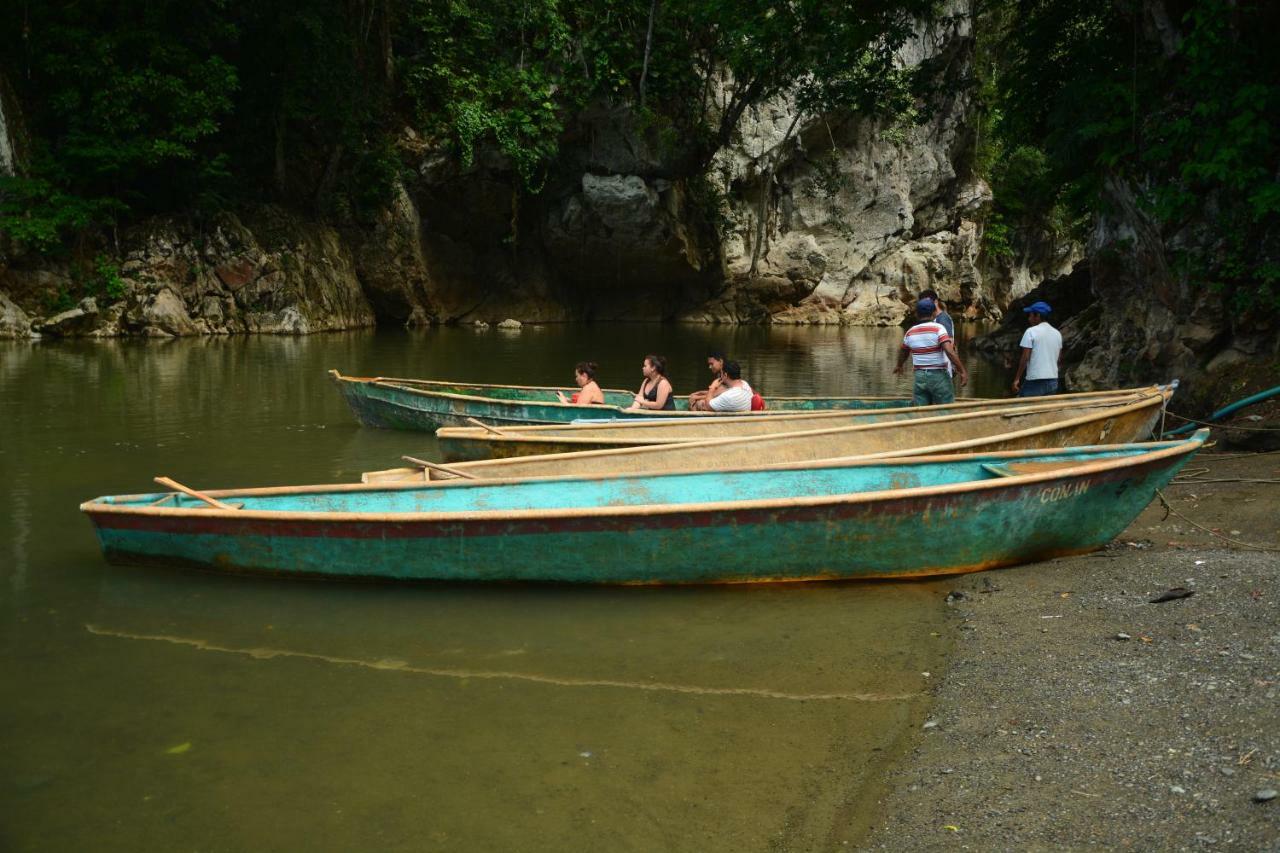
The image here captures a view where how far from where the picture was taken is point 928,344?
34.2 feet

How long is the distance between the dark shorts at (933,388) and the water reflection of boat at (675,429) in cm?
22

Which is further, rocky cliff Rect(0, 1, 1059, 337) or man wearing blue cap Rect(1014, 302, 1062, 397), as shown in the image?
rocky cliff Rect(0, 1, 1059, 337)

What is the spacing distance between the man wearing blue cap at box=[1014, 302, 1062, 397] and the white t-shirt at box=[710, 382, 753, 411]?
298 cm

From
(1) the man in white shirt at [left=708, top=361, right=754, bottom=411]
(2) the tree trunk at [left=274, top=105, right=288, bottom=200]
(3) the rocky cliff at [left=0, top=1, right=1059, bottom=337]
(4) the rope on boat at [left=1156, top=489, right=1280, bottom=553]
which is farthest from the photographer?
(2) the tree trunk at [left=274, top=105, right=288, bottom=200]

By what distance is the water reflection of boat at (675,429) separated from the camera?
9.09 metres

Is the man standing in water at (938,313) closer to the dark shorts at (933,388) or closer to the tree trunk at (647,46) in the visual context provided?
the dark shorts at (933,388)

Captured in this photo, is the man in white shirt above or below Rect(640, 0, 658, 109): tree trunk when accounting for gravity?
below

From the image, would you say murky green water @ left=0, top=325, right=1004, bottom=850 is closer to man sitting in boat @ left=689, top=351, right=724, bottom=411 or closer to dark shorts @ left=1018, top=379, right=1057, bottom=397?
man sitting in boat @ left=689, top=351, right=724, bottom=411

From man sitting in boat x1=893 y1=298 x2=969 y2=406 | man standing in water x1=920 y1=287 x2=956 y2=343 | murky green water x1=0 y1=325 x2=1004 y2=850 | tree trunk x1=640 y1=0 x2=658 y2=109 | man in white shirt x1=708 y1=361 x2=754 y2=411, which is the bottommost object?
murky green water x1=0 y1=325 x2=1004 y2=850

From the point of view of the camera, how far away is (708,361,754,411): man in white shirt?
10.4 metres

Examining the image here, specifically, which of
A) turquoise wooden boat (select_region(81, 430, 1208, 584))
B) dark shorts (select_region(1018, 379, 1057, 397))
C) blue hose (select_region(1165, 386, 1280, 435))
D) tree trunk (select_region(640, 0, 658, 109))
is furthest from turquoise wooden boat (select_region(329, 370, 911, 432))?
tree trunk (select_region(640, 0, 658, 109))

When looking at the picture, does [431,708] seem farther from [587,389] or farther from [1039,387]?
[1039,387]

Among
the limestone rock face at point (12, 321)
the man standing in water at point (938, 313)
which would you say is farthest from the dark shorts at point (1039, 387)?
the limestone rock face at point (12, 321)

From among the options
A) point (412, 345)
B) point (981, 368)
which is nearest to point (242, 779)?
point (981, 368)
